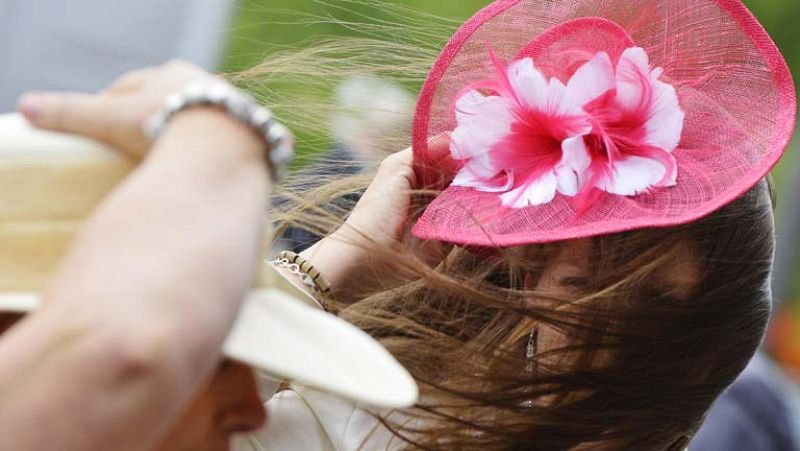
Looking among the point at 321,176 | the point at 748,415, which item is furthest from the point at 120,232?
the point at 748,415

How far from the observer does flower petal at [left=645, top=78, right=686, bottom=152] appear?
1.39 m

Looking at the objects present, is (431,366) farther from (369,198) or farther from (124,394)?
(124,394)

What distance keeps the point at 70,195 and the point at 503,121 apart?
0.63 metres

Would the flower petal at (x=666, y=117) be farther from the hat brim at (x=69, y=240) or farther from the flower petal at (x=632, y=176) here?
the hat brim at (x=69, y=240)

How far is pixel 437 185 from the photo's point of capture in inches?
59.6

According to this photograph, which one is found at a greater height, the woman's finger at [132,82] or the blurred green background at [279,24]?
the woman's finger at [132,82]

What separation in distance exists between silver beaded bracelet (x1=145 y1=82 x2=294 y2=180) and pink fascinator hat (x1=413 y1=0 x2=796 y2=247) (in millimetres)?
504

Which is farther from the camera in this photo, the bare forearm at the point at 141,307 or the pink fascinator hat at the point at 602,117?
the pink fascinator hat at the point at 602,117

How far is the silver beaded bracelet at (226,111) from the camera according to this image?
0.88 m

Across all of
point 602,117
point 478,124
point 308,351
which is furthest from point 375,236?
point 308,351

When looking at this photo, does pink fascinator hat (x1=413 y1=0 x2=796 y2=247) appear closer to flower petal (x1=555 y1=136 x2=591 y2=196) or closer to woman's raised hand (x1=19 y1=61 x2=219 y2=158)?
flower petal (x1=555 y1=136 x2=591 y2=196)

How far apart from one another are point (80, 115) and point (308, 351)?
25cm

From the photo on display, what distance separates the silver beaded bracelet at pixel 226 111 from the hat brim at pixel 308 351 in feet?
A: 0.40

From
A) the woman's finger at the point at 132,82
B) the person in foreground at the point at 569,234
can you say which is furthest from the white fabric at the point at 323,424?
the woman's finger at the point at 132,82
